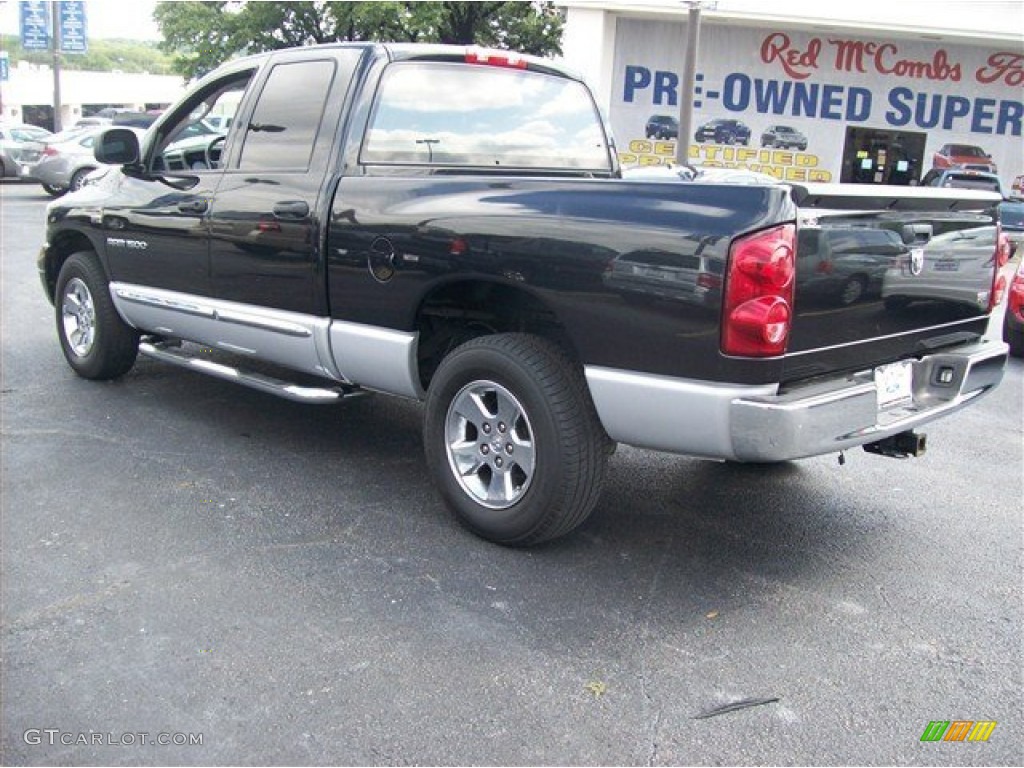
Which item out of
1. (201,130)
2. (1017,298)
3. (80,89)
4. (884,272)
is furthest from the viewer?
(80,89)

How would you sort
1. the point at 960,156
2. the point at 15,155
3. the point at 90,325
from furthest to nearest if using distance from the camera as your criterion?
1. the point at 15,155
2. the point at 960,156
3. the point at 90,325

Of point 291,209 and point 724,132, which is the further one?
point 724,132

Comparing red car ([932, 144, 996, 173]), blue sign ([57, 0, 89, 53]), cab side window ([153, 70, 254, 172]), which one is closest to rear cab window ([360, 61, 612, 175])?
cab side window ([153, 70, 254, 172])

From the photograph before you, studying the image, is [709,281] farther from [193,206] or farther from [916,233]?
[193,206]

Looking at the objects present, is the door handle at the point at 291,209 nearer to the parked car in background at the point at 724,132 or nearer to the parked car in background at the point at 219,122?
the parked car in background at the point at 219,122

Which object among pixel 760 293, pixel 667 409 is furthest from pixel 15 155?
pixel 760 293

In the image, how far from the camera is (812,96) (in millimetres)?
21906

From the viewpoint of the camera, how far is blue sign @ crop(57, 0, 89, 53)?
112 ft

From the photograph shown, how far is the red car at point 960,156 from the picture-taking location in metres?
21.4

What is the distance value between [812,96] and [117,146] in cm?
1931

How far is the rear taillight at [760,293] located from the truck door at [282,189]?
6.56 feet

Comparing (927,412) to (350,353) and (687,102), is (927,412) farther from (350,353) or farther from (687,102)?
(687,102)

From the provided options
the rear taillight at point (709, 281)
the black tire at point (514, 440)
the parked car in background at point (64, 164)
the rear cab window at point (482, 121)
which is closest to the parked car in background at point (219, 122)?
the rear cab window at point (482, 121)

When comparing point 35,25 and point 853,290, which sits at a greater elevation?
point 35,25
